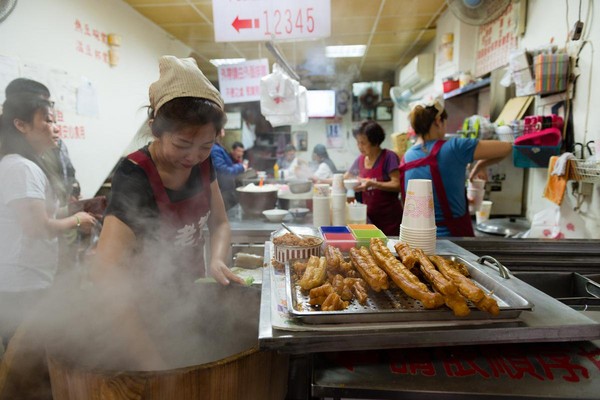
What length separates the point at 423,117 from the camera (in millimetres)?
2713

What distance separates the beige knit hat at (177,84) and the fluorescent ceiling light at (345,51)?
6675mm

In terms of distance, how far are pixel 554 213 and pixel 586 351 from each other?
227cm

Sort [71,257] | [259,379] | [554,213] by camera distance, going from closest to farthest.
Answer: [259,379] < [554,213] < [71,257]

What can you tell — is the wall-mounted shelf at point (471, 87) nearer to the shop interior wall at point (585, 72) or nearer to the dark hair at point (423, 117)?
the shop interior wall at point (585, 72)

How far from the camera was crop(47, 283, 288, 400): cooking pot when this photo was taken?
3.33 feet

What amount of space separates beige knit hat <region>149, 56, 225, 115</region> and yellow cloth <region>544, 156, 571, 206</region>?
2.55 m

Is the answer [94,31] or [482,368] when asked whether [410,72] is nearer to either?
[94,31]

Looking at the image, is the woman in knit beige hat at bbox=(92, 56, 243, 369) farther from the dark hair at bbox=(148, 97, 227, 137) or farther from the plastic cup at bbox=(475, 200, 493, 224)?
the plastic cup at bbox=(475, 200, 493, 224)

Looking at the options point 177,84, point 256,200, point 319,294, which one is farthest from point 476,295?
point 256,200

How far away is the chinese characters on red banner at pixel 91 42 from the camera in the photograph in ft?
14.0

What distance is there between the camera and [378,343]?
940 mm

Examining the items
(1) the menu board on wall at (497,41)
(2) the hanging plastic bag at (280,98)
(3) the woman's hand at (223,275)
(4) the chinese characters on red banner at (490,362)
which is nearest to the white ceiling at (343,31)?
(1) the menu board on wall at (497,41)

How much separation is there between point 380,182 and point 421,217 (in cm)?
207

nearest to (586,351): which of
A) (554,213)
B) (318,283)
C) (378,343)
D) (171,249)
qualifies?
(378,343)
